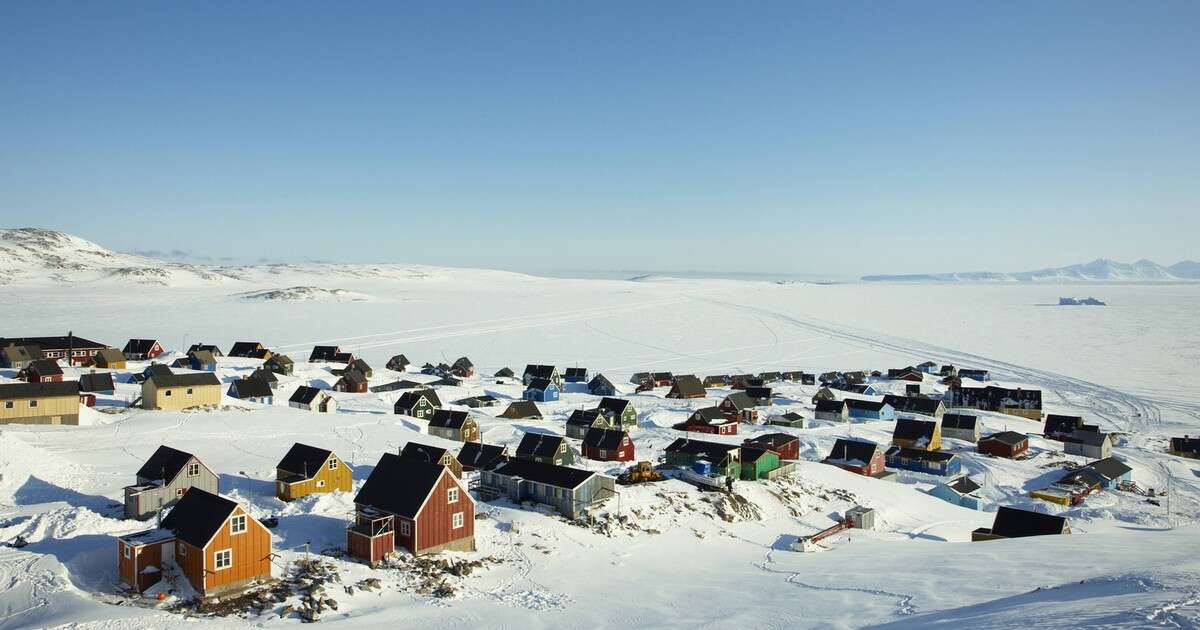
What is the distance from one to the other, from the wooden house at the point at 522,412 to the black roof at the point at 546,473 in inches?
666

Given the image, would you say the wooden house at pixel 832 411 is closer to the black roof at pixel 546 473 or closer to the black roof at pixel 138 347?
the black roof at pixel 546 473

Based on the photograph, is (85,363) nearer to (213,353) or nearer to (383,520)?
(213,353)

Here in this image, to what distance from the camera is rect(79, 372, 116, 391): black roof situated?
4481 centimetres

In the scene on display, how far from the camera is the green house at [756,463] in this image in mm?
34062

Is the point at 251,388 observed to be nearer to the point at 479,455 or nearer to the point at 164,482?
the point at 479,455

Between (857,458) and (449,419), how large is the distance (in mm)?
22731

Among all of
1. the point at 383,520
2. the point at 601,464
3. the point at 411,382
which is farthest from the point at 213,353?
the point at 383,520

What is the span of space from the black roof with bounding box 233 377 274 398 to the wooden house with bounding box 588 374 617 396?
2492 cm

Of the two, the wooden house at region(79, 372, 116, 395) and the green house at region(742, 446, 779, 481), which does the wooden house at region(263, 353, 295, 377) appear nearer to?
the wooden house at region(79, 372, 116, 395)

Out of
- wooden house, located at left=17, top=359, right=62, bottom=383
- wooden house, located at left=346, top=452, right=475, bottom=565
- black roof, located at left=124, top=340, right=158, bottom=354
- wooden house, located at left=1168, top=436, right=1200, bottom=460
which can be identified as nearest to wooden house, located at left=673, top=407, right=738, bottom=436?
wooden house, located at left=346, top=452, right=475, bottom=565

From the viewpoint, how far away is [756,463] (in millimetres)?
34062

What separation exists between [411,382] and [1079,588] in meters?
49.3

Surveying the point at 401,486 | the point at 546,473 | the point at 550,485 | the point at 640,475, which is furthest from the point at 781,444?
the point at 401,486

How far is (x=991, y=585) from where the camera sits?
20.1 metres
